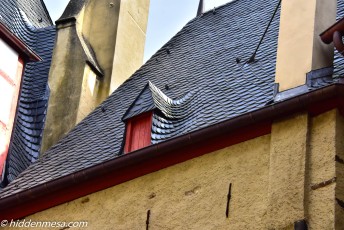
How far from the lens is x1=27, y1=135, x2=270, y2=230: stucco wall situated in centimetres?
1213

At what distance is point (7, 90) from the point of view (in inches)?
604

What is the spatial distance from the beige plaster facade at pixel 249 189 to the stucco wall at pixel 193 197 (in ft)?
0.03

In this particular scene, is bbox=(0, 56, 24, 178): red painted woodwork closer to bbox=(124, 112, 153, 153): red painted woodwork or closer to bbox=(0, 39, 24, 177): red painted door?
bbox=(0, 39, 24, 177): red painted door

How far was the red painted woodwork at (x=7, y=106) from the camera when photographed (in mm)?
15148

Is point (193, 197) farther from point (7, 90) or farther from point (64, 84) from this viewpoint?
point (64, 84)

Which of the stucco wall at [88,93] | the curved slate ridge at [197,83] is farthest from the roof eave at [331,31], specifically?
the stucco wall at [88,93]

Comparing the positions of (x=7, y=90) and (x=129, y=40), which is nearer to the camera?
(x=7, y=90)

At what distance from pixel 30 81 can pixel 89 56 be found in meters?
0.90

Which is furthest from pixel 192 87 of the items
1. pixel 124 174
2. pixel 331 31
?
pixel 331 31

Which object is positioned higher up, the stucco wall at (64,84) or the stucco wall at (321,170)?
the stucco wall at (64,84)

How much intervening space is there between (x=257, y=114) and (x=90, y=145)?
3.25 metres

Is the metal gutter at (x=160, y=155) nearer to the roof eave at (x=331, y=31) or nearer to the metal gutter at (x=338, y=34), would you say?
the metal gutter at (x=338, y=34)

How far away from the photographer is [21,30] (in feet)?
59.8

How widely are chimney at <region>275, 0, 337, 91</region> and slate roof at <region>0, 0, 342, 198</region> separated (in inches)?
16.7
